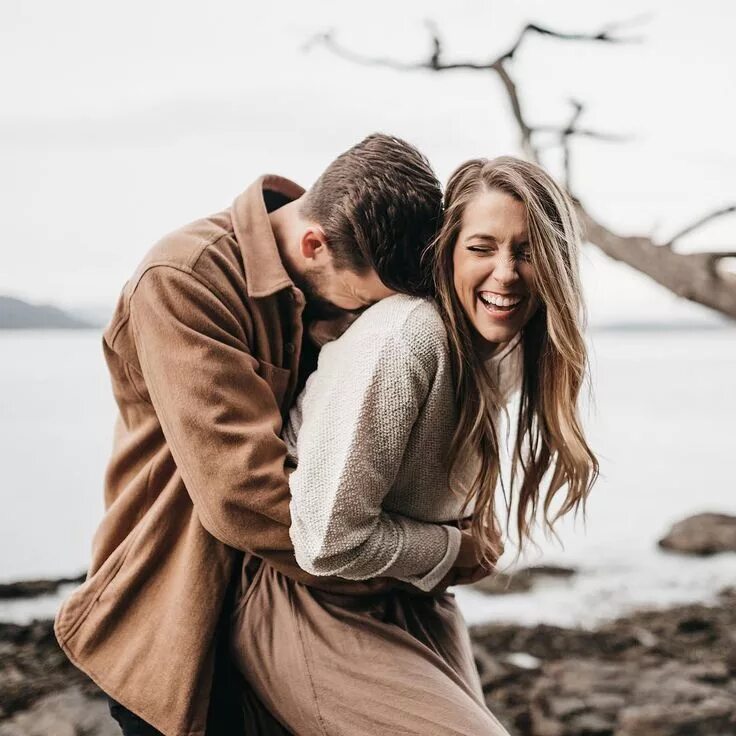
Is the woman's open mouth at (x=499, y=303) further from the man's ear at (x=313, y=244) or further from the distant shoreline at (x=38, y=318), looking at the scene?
the distant shoreline at (x=38, y=318)

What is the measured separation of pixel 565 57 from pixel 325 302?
2.63 m

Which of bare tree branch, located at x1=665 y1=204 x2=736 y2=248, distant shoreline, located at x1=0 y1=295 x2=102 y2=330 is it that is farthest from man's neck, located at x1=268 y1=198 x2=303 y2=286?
distant shoreline, located at x1=0 y1=295 x2=102 y2=330

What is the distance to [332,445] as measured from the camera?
1202 millimetres

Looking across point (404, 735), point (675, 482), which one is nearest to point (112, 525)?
point (404, 735)

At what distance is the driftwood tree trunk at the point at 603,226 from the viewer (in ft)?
7.91

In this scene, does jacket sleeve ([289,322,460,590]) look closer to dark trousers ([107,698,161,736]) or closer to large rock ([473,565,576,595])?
dark trousers ([107,698,161,736])

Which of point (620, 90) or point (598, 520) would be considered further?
point (598, 520)

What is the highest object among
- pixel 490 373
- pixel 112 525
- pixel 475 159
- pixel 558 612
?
pixel 475 159

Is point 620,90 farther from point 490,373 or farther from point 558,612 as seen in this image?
point 490,373

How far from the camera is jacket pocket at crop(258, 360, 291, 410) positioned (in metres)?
1.39

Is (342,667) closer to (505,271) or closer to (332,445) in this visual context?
(332,445)

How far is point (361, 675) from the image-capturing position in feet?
4.24

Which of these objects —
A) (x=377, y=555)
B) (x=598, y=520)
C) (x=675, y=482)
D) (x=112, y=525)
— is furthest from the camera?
(x=675, y=482)

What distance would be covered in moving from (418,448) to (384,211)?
36cm
